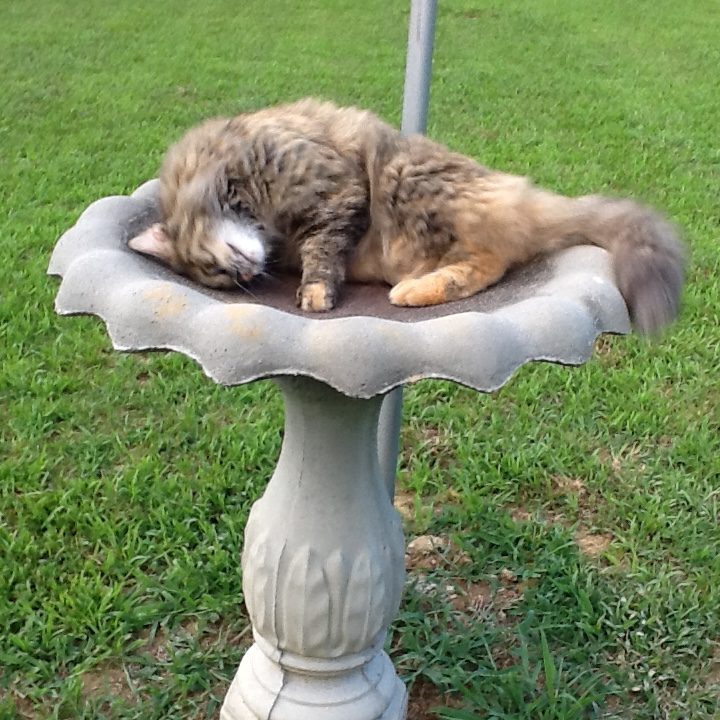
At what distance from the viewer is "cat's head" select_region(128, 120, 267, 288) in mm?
1725

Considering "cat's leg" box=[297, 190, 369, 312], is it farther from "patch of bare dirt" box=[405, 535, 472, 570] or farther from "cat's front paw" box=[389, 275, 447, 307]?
"patch of bare dirt" box=[405, 535, 472, 570]

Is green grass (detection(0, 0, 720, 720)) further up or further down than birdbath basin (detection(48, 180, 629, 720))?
further down

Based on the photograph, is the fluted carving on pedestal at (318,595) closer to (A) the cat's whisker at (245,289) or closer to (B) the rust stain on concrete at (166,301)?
(A) the cat's whisker at (245,289)

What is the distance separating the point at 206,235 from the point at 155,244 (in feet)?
0.30

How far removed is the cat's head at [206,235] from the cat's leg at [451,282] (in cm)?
27

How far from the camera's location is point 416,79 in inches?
79.4

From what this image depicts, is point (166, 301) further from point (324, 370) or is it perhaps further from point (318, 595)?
point (318, 595)

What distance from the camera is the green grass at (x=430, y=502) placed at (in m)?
2.30

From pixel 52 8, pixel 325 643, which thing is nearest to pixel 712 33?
pixel 52 8

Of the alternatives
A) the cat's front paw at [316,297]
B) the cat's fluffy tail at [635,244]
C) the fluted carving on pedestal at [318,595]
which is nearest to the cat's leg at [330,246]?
the cat's front paw at [316,297]

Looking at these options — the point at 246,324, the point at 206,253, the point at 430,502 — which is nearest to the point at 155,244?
the point at 206,253

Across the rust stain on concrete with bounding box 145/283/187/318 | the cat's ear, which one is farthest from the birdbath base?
the rust stain on concrete with bounding box 145/283/187/318

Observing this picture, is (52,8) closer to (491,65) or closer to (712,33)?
(491,65)

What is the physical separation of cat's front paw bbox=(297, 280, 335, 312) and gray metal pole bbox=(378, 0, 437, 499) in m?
0.31
